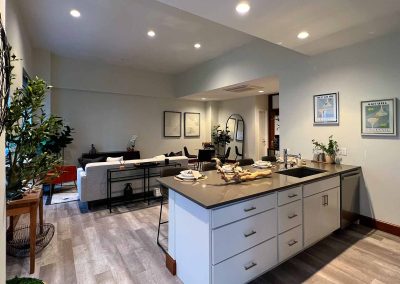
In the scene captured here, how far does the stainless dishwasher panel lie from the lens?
292 cm

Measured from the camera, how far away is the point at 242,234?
70.8 inches

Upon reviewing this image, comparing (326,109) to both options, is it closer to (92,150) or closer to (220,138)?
(220,138)

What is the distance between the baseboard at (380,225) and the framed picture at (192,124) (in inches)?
246

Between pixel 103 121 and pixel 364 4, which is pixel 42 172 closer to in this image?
pixel 364 4

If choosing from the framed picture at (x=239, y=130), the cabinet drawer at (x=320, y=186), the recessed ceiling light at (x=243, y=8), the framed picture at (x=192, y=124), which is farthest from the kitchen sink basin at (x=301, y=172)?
the framed picture at (x=192, y=124)

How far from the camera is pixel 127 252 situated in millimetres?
2564

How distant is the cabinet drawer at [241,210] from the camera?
1.66 m

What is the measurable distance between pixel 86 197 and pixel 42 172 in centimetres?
266

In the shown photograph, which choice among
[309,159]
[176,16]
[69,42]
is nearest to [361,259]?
[309,159]

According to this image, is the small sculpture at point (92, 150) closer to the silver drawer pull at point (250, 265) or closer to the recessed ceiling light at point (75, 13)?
the recessed ceiling light at point (75, 13)

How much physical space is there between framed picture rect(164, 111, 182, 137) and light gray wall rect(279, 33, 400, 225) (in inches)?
201

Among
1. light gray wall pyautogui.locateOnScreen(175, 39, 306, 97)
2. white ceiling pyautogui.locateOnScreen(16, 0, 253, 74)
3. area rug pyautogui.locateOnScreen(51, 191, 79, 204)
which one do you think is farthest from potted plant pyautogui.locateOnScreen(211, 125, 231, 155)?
area rug pyautogui.locateOnScreen(51, 191, 79, 204)

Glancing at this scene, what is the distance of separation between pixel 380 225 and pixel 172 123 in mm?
6562

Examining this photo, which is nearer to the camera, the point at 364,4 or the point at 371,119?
the point at 364,4
